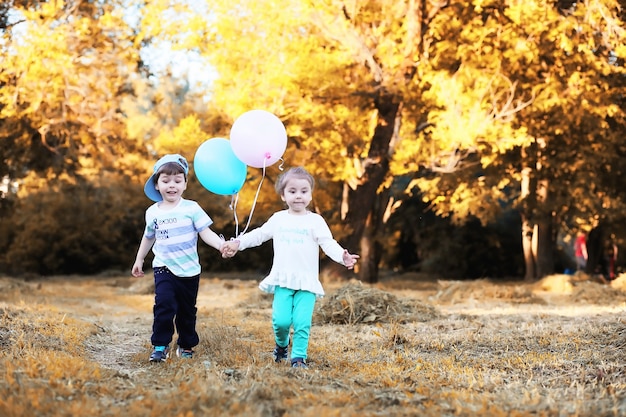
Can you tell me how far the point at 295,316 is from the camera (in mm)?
5141

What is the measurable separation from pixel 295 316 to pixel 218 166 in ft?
4.86

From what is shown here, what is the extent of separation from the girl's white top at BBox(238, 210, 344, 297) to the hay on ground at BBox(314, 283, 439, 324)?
2762 mm

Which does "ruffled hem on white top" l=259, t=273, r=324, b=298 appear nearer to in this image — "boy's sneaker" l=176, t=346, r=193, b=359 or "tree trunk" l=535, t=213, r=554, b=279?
"boy's sneaker" l=176, t=346, r=193, b=359

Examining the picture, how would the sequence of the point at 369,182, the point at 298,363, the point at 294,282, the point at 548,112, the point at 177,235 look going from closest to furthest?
the point at 298,363, the point at 294,282, the point at 177,235, the point at 548,112, the point at 369,182

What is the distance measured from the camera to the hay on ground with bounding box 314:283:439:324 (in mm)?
8008

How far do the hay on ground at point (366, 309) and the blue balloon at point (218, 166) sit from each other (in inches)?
99.8

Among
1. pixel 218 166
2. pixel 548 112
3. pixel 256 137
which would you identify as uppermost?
pixel 548 112

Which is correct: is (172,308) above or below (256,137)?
below

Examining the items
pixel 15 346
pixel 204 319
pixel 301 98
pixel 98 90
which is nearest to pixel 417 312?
pixel 204 319

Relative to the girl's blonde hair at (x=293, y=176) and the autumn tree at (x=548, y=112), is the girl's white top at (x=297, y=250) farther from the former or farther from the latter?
the autumn tree at (x=548, y=112)

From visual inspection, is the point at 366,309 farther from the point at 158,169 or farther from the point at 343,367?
the point at 158,169

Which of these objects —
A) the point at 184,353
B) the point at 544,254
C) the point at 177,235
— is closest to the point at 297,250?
the point at 177,235

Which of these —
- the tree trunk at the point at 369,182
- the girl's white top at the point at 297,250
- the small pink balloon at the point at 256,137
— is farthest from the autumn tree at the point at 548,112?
the girl's white top at the point at 297,250

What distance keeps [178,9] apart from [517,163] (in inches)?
341
